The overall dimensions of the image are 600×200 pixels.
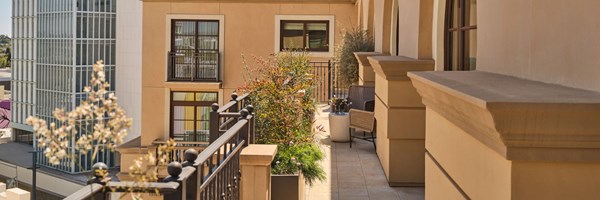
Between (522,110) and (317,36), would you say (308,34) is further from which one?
(522,110)

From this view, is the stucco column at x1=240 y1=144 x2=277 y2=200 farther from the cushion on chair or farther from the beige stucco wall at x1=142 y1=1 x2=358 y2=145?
the beige stucco wall at x1=142 y1=1 x2=358 y2=145

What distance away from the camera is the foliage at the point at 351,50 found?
13321 millimetres

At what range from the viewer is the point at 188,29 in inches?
811

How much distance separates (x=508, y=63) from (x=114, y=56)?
32.3m

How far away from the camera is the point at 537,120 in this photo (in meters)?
2.09

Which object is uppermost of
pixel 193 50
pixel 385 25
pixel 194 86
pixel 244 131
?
pixel 193 50

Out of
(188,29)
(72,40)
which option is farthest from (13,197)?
(72,40)

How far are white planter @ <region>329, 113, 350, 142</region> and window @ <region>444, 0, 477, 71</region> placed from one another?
4125 mm

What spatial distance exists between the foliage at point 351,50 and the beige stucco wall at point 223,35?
631cm

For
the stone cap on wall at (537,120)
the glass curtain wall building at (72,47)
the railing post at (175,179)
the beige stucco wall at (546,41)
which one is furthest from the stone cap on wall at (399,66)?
the glass curtain wall building at (72,47)

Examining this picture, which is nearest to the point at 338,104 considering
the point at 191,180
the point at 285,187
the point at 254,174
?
the point at 285,187

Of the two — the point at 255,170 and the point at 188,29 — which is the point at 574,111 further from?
the point at 188,29

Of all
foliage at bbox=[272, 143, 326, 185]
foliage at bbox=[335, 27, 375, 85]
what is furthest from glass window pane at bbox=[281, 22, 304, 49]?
foliage at bbox=[272, 143, 326, 185]

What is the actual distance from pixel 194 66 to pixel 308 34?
3.87 m
